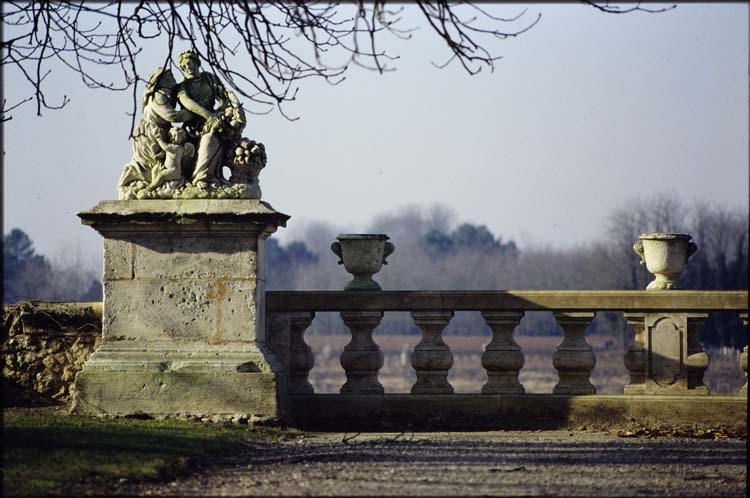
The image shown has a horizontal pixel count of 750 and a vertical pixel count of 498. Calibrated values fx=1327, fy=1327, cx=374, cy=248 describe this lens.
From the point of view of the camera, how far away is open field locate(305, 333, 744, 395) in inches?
1716

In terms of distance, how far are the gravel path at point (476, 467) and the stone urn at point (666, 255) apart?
170cm

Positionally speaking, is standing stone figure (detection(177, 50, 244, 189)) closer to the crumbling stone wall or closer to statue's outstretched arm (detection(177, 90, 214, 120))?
statue's outstretched arm (detection(177, 90, 214, 120))

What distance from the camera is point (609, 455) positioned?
9258 mm

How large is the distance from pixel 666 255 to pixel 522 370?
45532 mm

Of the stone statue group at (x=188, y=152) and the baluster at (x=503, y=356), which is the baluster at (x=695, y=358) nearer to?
the baluster at (x=503, y=356)

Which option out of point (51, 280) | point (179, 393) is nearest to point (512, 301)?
point (179, 393)

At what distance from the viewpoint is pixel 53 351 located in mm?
11289

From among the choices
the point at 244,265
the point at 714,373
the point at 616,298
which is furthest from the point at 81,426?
the point at 714,373

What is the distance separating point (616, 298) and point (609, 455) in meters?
2.03

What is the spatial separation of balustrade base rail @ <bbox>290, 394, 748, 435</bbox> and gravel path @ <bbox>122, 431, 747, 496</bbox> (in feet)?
1.43

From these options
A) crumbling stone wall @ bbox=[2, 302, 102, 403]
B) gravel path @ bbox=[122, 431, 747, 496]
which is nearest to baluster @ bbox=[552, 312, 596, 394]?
gravel path @ bbox=[122, 431, 747, 496]

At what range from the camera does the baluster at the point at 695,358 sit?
10977mm

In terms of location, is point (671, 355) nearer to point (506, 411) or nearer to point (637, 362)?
point (637, 362)

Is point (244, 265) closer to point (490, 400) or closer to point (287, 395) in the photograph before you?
point (287, 395)
